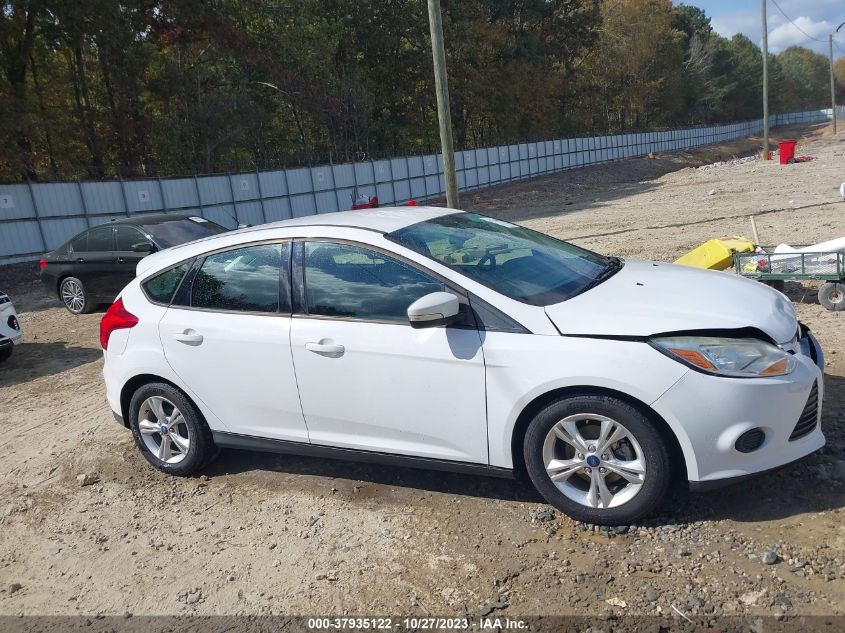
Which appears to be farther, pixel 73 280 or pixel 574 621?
pixel 73 280

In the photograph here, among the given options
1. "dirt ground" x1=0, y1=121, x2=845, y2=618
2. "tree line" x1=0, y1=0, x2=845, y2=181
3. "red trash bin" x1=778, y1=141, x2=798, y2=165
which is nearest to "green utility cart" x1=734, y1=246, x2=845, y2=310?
"dirt ground" x1=0, y1=121, x2=845, y2=618

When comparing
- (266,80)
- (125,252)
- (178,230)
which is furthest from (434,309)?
(266,80)

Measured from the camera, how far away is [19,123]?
71.3 feet

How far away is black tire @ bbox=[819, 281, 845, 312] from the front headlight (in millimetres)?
4291

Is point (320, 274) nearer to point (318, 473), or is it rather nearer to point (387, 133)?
point (318, 473)

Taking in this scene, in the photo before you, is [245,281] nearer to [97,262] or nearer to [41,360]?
[41,360]

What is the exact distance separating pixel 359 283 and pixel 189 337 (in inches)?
47.8

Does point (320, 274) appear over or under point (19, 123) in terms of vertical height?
under

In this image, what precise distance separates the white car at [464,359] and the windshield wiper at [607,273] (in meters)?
0.02

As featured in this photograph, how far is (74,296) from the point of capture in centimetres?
1177

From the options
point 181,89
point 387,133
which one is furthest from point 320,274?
point 387,133

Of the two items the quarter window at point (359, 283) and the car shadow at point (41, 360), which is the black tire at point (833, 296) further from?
the car shadow at point (41, 360)

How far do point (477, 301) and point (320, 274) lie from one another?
1.02 m

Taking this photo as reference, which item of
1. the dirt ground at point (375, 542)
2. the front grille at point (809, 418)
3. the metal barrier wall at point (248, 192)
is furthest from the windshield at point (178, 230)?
the front grille at point (809, 418)
